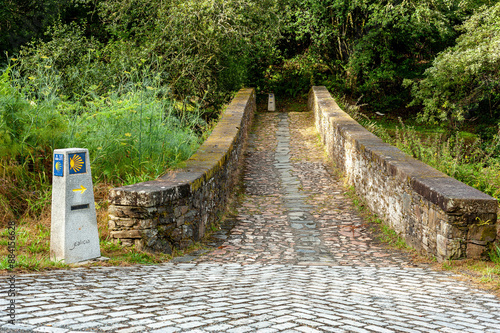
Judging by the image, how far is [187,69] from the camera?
13898 millimetres

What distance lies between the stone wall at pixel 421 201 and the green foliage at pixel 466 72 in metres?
5.63

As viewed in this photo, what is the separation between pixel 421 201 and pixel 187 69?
965 cm

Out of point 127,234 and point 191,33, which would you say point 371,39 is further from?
point 127,234

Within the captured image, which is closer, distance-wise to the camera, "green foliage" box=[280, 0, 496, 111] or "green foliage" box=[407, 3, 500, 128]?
"green foliage" box=[407, 3, 500, 128]

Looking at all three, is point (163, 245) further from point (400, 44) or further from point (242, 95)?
point (400, 44)

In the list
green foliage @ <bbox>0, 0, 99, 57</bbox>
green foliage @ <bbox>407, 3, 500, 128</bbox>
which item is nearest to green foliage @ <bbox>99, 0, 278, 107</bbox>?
green foliage @ <bbox>0, 0, 99, 57</bbox>

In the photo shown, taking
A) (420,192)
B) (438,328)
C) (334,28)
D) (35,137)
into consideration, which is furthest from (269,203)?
(334,28)

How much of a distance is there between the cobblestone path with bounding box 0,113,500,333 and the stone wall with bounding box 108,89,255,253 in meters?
0.38

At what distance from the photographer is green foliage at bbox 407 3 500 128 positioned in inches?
502

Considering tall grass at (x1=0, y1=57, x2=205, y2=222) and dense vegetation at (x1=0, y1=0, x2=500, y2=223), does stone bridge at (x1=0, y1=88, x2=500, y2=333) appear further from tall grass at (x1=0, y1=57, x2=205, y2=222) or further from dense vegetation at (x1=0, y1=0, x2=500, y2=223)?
dense vegetation at (x1=0, y1=0, x2=500, y2=223)

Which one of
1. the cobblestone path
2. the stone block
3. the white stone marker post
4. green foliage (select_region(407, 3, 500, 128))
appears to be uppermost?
green foliage (select_region(407, 3, 500, 128))

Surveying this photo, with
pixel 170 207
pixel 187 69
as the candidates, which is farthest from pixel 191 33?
pixel 170 207

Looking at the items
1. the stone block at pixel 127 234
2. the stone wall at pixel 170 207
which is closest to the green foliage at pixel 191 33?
the stone wall at pixel 170 207

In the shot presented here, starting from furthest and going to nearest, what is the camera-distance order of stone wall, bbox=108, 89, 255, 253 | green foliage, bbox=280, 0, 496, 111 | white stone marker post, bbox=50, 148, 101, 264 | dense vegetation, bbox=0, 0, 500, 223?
green foliage, bbox=280, 0, 496, 111 < dense vegetation, bbox=0, 0, 500, 223 < stone wall, bbox=108, 89, 255, 253 < white stone marker post, bbox=50, 148, 101, 264
